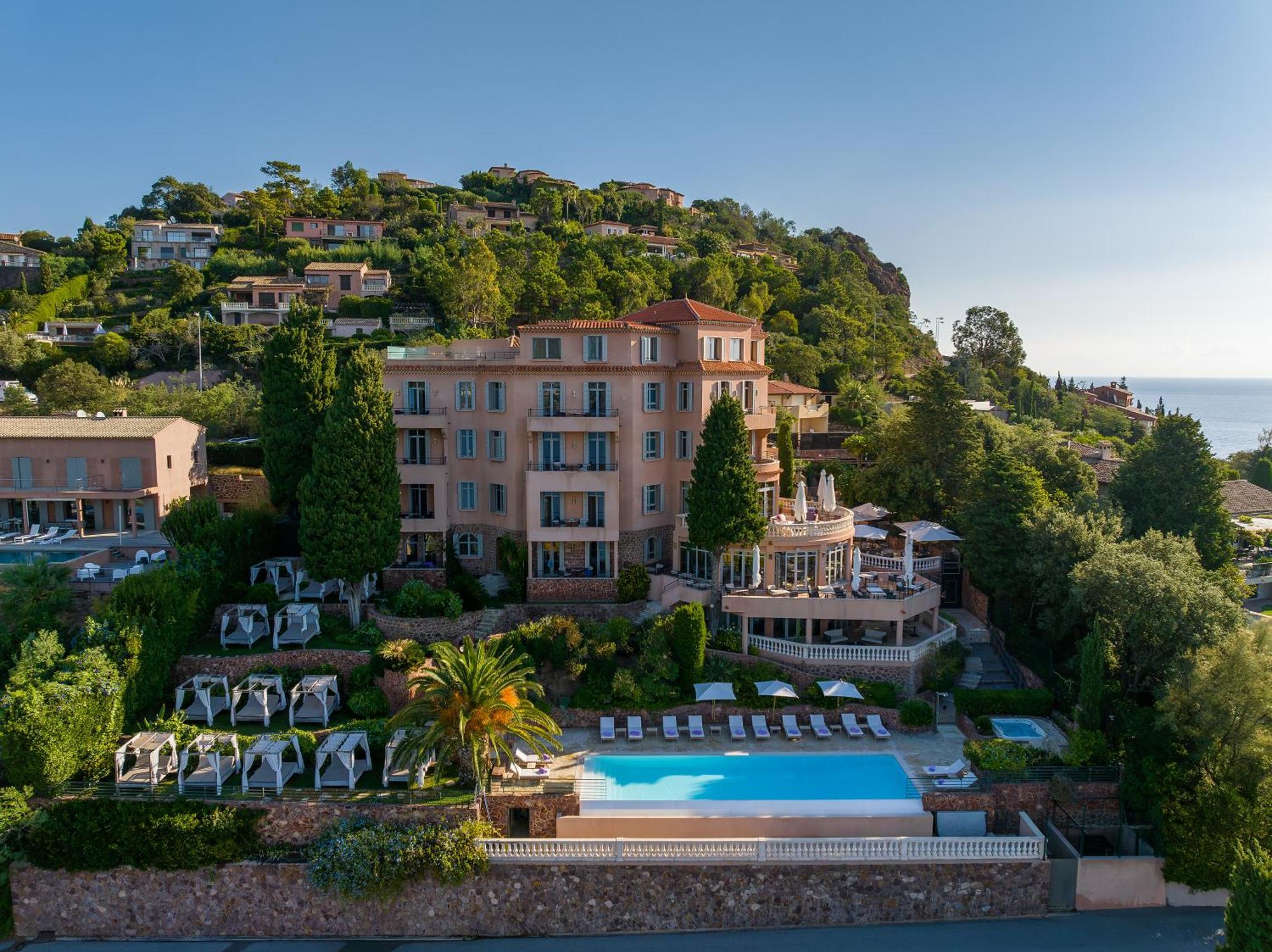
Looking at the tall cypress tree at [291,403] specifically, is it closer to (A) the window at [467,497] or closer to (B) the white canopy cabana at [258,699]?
(A) the window at [467,497]

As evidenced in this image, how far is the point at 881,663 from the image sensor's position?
2939 cm

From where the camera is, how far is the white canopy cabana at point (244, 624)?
29.5m

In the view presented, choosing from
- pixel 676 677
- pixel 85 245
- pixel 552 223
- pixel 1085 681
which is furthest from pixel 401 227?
pixel 1085 681

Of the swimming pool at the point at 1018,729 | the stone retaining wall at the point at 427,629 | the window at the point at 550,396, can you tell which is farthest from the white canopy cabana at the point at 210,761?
the swimming pool at the point at 1018,729

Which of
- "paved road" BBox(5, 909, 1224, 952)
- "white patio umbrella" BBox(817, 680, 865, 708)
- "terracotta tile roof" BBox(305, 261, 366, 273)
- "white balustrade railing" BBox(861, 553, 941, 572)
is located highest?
"terracotta tile roof" BBox(305, 261, 366, 273)

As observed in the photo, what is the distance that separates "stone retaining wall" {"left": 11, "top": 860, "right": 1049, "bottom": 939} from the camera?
21547 millimetres

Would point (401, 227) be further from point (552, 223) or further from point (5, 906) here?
point (5, 906)

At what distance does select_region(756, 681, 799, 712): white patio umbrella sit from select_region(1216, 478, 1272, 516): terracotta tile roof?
3537 centimetres

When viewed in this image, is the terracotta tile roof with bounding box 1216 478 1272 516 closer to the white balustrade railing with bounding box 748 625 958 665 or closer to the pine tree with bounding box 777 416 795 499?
the pine tree with bounding box 777 416 795 499

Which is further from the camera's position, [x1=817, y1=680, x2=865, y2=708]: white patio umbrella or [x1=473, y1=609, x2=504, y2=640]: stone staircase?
[x1=473, y1=609, x2=504, y2=640]: stone staircase

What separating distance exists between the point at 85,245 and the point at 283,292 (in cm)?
3436

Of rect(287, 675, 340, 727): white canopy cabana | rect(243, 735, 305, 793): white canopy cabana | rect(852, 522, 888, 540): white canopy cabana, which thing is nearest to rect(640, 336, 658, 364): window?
rect(852, 522, 888, 540): white canopy cabana

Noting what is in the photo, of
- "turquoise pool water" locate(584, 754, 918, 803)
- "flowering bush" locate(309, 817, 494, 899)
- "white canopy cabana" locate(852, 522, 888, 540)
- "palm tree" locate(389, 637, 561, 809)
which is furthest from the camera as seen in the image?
"white canopy cabana" locate(852, 522, 888, 540)

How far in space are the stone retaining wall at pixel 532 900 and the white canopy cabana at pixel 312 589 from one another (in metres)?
11.6
